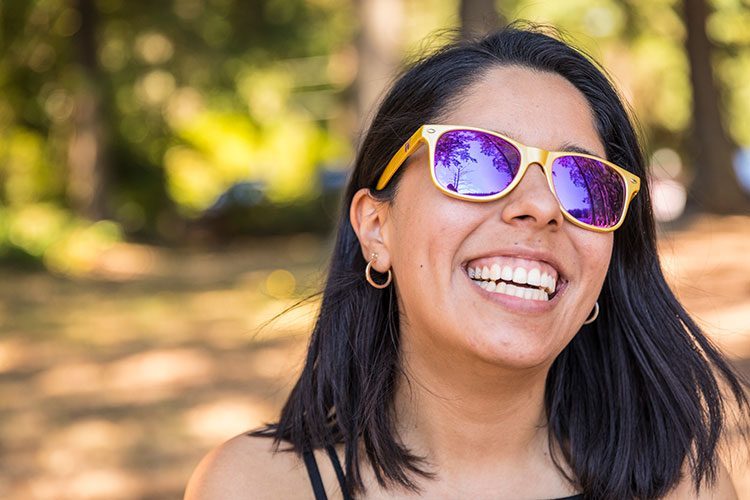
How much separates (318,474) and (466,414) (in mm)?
339

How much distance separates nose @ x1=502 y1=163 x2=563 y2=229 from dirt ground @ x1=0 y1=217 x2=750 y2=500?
2.62 ft

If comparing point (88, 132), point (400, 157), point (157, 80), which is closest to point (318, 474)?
point (400, 157)

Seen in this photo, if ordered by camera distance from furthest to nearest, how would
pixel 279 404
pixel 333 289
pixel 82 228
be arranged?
pixel 82 228, pixel 279 404, pixel 333 289

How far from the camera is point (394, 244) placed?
220 cm

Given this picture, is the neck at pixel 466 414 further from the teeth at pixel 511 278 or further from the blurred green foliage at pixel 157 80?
the blurred green foliage at pixel 157 80

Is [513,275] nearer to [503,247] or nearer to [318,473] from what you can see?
[503,247]

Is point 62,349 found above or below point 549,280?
below

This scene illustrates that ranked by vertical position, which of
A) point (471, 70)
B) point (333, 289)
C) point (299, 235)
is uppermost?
point (471, 70)

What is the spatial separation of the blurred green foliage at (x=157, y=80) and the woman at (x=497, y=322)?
14.6 metres

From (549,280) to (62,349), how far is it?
832cm

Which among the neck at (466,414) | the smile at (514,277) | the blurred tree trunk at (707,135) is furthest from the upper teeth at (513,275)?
the blurred tree trunk at (707,135)

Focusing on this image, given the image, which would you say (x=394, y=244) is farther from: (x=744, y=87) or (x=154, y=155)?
(x=744, y=87)

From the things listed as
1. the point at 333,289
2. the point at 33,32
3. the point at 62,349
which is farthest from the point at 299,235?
the point at 333,289

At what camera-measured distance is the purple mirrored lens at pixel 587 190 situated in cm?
207
